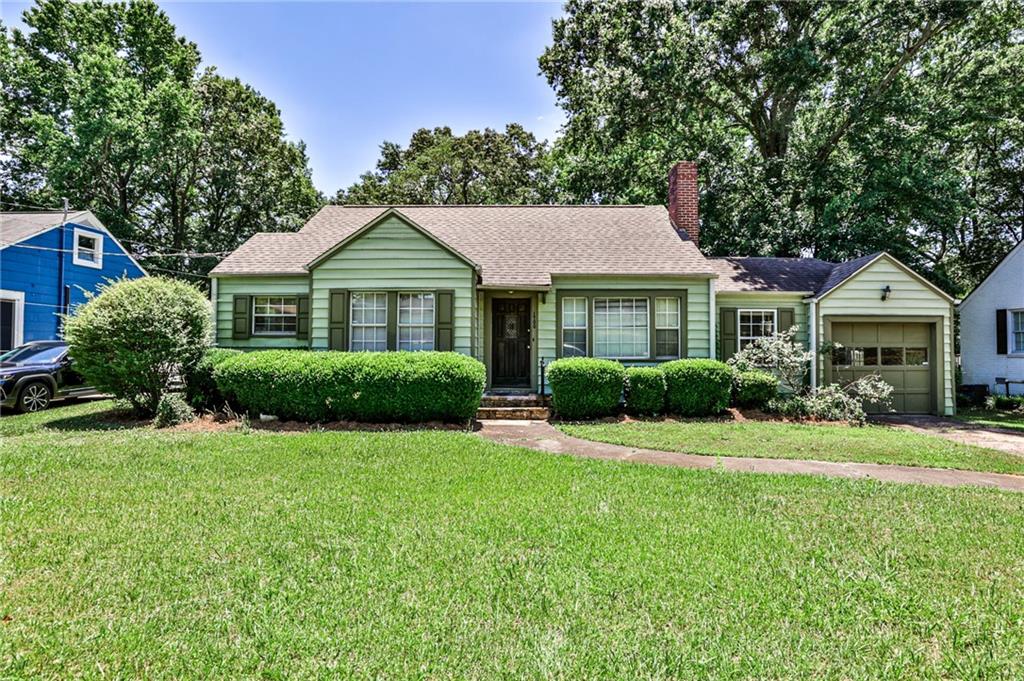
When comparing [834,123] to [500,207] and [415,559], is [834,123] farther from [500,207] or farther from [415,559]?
[415,559]

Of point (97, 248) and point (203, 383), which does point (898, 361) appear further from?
point (97, 248)

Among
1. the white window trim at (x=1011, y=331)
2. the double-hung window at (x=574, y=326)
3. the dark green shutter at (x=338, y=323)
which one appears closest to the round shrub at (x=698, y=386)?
the double-hung window at (x=574, y=326)

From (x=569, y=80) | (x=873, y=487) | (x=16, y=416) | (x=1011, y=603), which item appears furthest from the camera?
(x=569, y=80)

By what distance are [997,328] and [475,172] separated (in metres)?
25.7

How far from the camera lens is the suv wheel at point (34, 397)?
35.5 feet

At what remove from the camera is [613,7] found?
1820 cm

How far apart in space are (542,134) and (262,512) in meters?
32.2

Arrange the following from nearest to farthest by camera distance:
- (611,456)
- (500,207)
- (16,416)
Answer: (611,456)
(16,416)
(500,207)

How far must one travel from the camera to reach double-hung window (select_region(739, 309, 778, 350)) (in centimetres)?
1341

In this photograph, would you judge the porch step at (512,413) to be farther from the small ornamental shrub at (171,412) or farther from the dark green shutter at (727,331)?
the small ornamental shrub at (171,412)

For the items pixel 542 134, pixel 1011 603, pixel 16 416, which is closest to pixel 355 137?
pixel 16 416

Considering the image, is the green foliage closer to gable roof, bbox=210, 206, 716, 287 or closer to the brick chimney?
gable roof, bbox=210, 206, 716, 287

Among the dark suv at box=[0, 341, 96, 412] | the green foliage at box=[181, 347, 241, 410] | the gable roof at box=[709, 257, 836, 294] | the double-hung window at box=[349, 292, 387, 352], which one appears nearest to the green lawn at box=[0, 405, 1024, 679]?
the green foliage at box=[181, 347, 241, 410]

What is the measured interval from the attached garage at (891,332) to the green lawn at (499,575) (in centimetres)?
801
